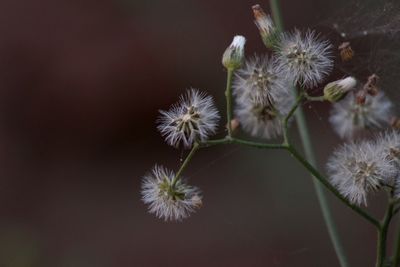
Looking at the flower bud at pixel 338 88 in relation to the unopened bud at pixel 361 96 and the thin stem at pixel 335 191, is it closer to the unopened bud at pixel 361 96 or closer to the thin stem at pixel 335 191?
the unopened bud at pixel 361 96

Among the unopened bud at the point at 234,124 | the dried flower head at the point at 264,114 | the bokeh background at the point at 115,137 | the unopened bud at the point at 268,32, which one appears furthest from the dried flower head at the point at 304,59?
the bokeh background at the point at 115,137

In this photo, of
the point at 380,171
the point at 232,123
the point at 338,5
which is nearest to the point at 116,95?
the point at 338,5

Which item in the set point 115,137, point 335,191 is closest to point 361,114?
point 335,191

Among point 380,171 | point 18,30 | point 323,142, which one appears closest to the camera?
point 380,171

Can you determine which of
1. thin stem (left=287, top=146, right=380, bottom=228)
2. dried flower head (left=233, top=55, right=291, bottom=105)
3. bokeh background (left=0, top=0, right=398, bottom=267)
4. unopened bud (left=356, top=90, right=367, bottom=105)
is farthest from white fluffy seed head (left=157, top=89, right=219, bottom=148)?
bokeh background (left=0, top=0, right=398, bottom=267)

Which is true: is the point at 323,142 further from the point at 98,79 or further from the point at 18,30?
the point at 18,30

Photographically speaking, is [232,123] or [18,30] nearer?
[232,123]

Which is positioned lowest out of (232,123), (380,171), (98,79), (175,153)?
(380,171)

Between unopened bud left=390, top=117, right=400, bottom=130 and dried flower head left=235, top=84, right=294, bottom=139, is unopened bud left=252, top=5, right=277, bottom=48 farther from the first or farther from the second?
unopened bud left=390, top=117, right=400, bottom=130
